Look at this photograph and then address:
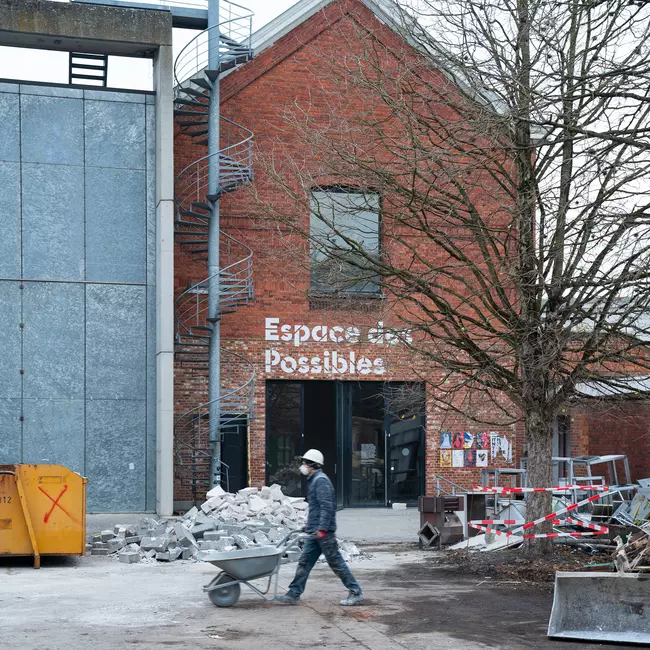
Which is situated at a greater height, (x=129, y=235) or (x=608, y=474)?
(x=129, y=235)

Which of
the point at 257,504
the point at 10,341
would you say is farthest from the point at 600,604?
the point at 10,341

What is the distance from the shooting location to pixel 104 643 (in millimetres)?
9250

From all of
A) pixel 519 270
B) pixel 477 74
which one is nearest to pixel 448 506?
pixel 519 270

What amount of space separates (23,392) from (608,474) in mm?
15101

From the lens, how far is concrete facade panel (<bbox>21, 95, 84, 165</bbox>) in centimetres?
2198

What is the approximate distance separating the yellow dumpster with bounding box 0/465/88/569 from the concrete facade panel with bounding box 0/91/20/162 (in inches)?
342

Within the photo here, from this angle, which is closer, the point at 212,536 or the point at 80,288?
the point at 212,536

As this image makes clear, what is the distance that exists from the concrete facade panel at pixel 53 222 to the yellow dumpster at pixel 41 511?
717 cm

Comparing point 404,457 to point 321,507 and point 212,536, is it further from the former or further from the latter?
point 321,507

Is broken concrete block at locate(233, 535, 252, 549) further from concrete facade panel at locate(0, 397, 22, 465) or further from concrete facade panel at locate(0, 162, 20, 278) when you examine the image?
concrete facade panel at locate(0, 162, 20, 278)

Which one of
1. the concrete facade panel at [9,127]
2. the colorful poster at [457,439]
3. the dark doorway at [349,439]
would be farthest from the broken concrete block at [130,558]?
the colorful poster at [457,439]

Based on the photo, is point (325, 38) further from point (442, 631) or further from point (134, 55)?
point (442, 631)

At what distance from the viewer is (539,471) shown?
15.4 meters

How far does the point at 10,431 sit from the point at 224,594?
37.5 feet
